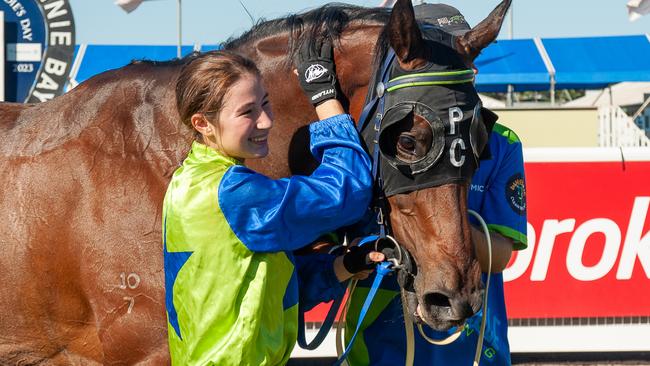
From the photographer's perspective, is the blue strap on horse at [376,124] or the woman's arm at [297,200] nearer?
the woman's arm at [297,200]

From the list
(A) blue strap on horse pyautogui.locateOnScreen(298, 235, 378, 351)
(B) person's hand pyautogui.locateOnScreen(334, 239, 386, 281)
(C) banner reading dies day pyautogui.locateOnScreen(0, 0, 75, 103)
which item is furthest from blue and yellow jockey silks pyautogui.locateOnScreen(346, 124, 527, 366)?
(C) banner reading dies day pyautogui.locateOnScreen(0, 0, 75, 103)

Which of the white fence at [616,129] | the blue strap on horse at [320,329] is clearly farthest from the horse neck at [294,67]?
the white fence at [616,129]

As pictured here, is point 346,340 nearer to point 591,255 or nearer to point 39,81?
point 591,255

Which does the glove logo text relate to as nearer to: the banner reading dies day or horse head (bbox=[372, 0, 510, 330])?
horse head (bbox=[372, 0, 510, 330])

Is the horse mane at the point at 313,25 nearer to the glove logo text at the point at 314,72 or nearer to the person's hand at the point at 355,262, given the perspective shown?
the glove logo text at the point at 314,72

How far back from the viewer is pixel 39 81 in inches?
275

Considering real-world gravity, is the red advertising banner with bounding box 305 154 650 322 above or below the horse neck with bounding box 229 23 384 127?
below

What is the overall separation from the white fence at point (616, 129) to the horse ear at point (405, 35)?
1147cm

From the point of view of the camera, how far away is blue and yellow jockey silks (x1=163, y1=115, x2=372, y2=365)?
211cm

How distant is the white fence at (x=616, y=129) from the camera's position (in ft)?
43.6

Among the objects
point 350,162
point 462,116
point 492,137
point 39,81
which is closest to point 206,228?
point 350,162

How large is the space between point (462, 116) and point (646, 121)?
18087 mm

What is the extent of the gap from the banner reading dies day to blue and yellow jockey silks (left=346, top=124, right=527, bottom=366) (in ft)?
15.6

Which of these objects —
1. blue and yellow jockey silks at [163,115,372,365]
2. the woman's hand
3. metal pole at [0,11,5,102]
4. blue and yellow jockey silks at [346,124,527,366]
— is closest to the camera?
blue and yellow jockey silks at [163,115,372,365]
